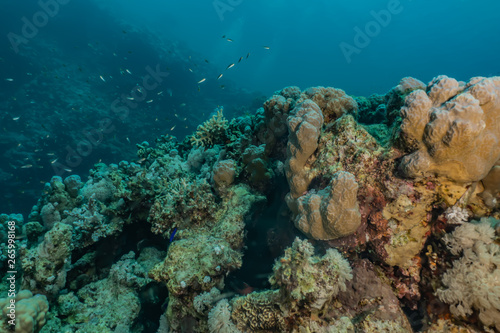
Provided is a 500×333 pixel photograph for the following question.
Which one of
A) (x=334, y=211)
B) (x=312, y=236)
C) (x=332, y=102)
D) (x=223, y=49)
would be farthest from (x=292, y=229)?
(x=223, y=49)

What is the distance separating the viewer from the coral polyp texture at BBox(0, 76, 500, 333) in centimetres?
234

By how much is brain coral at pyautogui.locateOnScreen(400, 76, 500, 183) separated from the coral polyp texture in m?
0.01

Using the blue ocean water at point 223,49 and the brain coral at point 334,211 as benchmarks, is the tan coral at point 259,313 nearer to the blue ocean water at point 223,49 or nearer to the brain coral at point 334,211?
the brain coral at point 334,211

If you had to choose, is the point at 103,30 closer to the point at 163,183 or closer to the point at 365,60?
the point at 163,183

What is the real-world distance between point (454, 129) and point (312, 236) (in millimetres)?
1891

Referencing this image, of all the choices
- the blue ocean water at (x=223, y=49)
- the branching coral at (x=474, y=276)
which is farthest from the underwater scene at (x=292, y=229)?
the blue ocean water at (x=223, y=49)

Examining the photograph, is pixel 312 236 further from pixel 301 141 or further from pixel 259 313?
pixel 301 141

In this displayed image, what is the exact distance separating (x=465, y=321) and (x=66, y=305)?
18.5ft

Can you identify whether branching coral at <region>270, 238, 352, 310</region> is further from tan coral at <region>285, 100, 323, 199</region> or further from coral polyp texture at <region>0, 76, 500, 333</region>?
tan coral at <region>285, 100, 323, 199</region>

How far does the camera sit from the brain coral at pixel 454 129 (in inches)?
87.1

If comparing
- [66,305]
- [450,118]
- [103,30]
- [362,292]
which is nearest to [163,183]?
[66,305]

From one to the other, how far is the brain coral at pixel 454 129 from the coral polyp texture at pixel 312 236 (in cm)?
1

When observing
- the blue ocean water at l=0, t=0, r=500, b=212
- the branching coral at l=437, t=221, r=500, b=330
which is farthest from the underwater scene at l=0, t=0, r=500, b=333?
the blue ocean water at l=0, t=0, r=500, b=212

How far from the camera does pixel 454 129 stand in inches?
87.3
